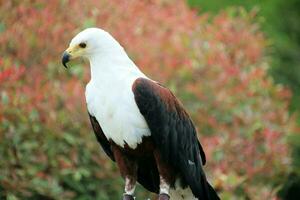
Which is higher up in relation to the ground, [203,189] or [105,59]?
[105,59]

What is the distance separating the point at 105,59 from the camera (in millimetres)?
5645

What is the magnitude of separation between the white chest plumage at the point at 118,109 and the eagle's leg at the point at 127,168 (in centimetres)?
20

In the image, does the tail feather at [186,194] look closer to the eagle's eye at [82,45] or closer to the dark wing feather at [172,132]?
the dark wing feather at [172,132]

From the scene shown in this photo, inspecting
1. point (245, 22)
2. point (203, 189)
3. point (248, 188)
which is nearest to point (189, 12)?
point (245, 22)

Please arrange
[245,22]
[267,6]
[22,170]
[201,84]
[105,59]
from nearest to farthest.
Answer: [105,59] → [22,170] → [201,84] → [245,22] → [267,6]

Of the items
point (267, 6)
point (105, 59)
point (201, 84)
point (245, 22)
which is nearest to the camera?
point (105, 59)

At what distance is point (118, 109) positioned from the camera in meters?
5.47

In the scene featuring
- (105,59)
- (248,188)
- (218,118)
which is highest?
(105,59)

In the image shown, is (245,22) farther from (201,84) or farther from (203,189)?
(203,189)

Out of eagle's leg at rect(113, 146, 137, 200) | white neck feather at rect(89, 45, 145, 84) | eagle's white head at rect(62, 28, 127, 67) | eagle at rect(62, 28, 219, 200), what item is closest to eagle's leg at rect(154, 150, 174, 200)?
eagle at rect(62, 28, 219, 200)

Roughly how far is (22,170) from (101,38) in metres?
2.05

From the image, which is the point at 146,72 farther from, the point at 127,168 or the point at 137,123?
the point at 137,123

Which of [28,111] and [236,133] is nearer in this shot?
[28,111]

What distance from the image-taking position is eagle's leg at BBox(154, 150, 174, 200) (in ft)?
18.8
